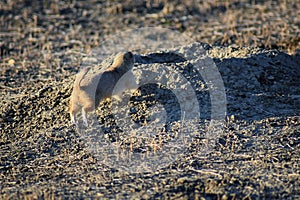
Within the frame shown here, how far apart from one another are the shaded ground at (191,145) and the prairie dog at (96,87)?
1.33 feet

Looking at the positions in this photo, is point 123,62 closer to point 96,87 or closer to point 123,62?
point 123,62

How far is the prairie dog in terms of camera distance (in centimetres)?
855

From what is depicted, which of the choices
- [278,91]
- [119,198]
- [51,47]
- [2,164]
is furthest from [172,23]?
[119,198]

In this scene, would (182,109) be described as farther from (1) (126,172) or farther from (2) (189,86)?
(1) (126,172)

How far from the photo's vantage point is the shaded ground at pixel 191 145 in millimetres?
7047

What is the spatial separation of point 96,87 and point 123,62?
34.1 inches

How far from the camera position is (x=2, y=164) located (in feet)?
26.9

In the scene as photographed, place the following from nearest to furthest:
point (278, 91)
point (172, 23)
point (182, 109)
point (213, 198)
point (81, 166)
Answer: point (213, 198) → point (81, 166) → point (182, 109) → point (278, 91) → point (172, 23)

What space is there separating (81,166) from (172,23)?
8.77 m

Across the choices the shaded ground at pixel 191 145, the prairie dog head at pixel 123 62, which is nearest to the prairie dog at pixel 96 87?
the prairie dog head at pixel 123 62

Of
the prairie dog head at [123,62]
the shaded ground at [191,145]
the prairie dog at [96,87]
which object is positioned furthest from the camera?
the prairie dog head at [123,62]

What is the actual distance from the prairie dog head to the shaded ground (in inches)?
26.9

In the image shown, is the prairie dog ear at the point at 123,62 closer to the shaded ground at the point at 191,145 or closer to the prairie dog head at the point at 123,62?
the prairie dog head at the point at 123,62

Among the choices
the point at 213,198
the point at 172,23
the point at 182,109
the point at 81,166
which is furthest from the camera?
the point at 172,23
